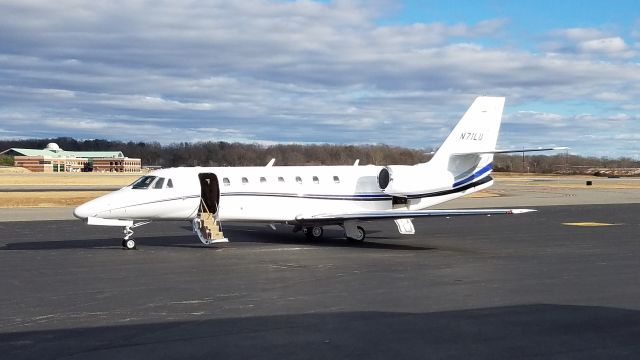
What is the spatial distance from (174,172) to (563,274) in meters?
12.0

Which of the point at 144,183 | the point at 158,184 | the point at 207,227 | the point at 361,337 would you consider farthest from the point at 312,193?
the point at 361,337

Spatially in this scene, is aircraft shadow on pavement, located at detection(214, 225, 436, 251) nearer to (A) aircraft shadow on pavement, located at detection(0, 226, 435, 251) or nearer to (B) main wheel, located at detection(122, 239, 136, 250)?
(A) aircraft shadow on pavement, located at detection(0, 226, 435, 251)

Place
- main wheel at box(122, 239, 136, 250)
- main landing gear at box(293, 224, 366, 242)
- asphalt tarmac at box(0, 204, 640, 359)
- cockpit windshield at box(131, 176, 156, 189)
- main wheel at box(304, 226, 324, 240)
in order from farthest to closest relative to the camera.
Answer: main wheel at box(304, 226, 324, 240)
main landing gear at box(293, 224, 366, 242)
cockpit windshield at box(131, 176, 156, 189)
main wheel at box(122, 239, 136, 250)
asphalt tarmac at box(0, 204, 640, 359)

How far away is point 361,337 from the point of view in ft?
31.8

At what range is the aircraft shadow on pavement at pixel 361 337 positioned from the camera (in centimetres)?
882

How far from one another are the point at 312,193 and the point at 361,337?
14065 mm

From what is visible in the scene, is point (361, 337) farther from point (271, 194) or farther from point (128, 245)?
point (271, 194)

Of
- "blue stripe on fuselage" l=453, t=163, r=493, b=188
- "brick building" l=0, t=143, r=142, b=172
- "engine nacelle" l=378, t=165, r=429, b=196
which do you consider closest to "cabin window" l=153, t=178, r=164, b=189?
"engine nacelle" l=378, t=165, r=429, b=196

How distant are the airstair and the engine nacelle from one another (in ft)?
20.2

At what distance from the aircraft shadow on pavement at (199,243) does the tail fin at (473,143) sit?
355 cm

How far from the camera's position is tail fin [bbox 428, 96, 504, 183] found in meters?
25.4

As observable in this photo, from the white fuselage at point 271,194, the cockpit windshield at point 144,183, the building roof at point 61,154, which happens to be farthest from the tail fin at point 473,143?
the building roof at point 61,154

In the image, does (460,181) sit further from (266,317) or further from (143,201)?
(266,317)

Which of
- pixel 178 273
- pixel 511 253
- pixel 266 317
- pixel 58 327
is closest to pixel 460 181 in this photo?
pixel 511 253
